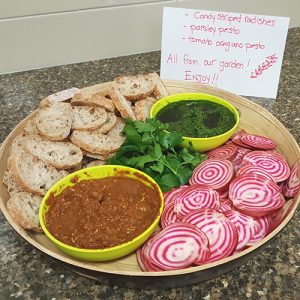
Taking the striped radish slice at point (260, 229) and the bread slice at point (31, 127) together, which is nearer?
the striped radish slice at point (260, 229)

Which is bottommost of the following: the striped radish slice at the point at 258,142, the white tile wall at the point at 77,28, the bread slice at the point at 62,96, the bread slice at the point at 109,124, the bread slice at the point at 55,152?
the bread slice at the point at 55,152

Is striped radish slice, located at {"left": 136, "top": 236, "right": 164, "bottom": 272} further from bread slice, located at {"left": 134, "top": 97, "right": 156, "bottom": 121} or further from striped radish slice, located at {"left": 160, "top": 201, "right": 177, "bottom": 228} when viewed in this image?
bread slice, located at {"left": 134, "top": 97, "right": 156, "bottom": 121}

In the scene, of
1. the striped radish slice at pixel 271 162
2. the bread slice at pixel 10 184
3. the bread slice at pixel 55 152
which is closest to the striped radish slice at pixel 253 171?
the striped radish slice at pixel 271 162

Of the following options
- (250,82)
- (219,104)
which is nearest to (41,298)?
(219,104)

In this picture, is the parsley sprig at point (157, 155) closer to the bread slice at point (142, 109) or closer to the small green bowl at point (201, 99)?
the small green bowl at point (201, 99)

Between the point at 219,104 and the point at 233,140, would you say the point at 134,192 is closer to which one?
the point at 233,140
